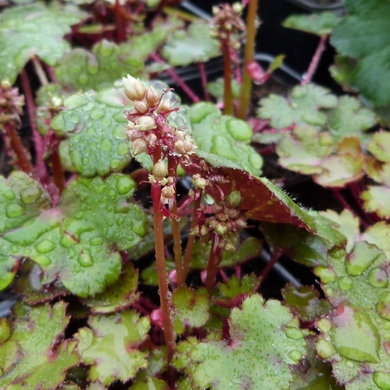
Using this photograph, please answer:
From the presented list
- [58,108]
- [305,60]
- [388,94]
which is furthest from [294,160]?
[305,60]

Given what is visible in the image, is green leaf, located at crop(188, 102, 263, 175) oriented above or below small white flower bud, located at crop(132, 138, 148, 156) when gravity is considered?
below

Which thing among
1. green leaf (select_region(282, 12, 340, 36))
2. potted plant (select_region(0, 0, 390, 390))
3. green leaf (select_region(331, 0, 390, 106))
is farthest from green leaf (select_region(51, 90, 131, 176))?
green leaf (select_region(282, 12, 340, 36))

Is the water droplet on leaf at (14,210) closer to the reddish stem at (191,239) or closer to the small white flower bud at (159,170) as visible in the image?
the reddish stem at (191,239)

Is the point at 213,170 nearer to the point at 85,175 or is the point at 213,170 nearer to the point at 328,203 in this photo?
the point at 85,175

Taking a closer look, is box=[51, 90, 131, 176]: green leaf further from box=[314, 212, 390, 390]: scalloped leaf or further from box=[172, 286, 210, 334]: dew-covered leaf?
box=[314, 212, 390, 390]: scalloped leaf

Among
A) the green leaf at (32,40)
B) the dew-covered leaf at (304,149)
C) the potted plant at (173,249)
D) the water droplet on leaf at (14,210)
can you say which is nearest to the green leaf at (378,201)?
the potted plant at (173,249)

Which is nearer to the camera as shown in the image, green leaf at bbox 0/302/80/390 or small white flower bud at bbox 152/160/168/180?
small white flower bud at bbox 152/160/168/180

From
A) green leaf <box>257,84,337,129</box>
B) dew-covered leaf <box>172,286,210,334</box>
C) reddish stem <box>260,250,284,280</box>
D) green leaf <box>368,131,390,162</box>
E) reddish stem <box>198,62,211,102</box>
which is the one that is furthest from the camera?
reddish stem <box>198,62,211,102</box>
